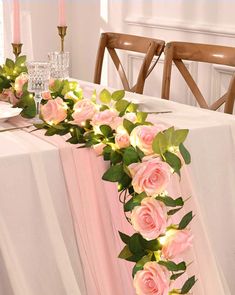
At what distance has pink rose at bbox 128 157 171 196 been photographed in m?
1.47

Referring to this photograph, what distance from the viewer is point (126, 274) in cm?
172

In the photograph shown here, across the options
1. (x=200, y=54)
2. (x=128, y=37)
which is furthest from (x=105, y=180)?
(x=128, y=37)

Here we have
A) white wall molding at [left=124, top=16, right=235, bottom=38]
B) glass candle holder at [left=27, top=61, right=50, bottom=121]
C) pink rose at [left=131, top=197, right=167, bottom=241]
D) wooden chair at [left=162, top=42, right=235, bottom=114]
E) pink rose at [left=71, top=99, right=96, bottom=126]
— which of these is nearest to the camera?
pink rose at [left=131, top=197, right=167, bottom=241]

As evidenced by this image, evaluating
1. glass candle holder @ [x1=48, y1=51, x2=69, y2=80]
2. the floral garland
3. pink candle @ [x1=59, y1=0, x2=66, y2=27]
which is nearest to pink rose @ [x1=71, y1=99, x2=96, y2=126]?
the floral garland

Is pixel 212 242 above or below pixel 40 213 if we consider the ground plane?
below

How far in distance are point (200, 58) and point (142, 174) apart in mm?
1362

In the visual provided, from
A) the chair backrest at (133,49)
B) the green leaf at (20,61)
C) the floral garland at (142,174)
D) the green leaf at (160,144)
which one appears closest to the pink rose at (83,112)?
the floral garland at (142,174)

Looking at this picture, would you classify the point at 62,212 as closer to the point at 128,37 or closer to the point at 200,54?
the point at 200,54

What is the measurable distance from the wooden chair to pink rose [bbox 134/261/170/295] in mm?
1145

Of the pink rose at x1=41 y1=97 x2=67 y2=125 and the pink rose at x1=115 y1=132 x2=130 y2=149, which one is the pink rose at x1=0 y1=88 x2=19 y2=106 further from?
the pink rose at x1=115 y1=132 x2=130 y2=149

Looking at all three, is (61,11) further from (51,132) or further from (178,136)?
(178,136)

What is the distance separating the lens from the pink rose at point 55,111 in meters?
1.78

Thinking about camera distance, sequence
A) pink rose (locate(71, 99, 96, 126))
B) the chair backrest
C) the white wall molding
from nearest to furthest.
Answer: pink rose (locate(71, 99, 96, 126)), the chair backrest, the white wall molding

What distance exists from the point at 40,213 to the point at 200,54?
52.2 inches
